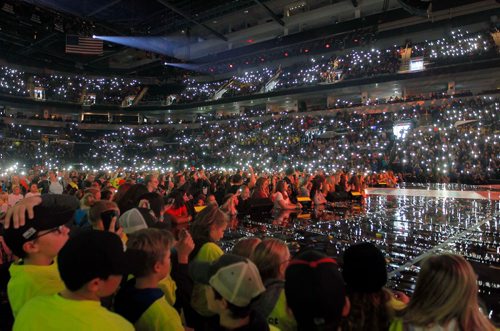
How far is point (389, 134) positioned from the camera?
27094 mm

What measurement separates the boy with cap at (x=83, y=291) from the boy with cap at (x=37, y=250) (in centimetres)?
53

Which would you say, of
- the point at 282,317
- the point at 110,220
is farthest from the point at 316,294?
the point at 110,220

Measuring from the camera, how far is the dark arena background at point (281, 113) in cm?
1048

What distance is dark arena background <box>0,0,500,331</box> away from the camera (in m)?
10.5

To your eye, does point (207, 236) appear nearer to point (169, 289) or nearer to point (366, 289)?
point (169, 289)

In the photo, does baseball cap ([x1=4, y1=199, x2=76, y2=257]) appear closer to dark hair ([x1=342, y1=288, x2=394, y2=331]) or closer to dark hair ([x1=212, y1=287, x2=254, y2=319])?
A: dark hair ([x1=212, y1=287, x2=254, y2=319])

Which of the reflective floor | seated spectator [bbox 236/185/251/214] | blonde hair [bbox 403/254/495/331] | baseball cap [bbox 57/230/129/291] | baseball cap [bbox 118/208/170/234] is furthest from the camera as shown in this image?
seated spectator [bbox 236/185/251/214]

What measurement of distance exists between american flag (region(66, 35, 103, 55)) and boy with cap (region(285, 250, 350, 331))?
27113 mm

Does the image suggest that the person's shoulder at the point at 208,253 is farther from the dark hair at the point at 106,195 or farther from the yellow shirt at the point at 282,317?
the dark hair at the point at 106,195

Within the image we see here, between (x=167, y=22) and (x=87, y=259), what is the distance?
3541 cm

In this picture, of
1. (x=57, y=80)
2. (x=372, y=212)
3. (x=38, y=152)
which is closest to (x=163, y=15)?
(x=38, y=152)

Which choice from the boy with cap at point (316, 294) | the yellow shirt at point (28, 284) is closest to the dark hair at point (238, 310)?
the boy with cap at point (316, 294)

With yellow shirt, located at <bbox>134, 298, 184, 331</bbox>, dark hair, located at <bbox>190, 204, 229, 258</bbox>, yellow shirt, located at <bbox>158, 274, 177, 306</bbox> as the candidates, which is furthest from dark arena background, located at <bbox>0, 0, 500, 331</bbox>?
yellow shirt, located at <bbox>134, 298, 184, 331</bbox>

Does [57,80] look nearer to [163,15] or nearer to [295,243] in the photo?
[163,15]
